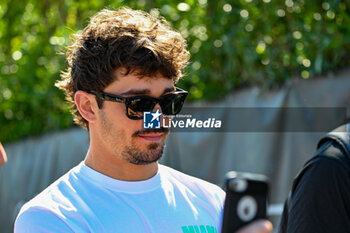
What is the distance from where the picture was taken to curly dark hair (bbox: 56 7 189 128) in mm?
2258

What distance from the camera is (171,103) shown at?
2.29 m

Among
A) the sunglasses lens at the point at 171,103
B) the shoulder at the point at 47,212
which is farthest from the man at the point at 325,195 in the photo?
the shoulder at the point at 47,212

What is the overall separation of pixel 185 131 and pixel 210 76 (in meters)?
0.55

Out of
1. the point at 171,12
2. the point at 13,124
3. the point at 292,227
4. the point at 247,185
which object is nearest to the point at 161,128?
the point at 292,227

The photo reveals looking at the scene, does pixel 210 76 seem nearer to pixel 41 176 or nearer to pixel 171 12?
pixel 171 12

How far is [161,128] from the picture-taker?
7.39 feet

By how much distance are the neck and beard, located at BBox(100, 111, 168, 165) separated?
28mm

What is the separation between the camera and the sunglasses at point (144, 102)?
2.21 metres

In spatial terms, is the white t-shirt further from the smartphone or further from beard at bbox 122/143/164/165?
the smartphone

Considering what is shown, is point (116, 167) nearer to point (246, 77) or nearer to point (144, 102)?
point (144, 102)

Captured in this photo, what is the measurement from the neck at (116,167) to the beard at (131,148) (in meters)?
0.03

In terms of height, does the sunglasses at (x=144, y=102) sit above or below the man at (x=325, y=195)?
above

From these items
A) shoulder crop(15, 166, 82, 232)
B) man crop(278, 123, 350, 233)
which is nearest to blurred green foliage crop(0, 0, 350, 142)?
shoulder crop(15, 166, 82, 232)

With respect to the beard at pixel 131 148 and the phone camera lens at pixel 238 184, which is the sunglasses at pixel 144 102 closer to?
the beard at pixel 131 148
